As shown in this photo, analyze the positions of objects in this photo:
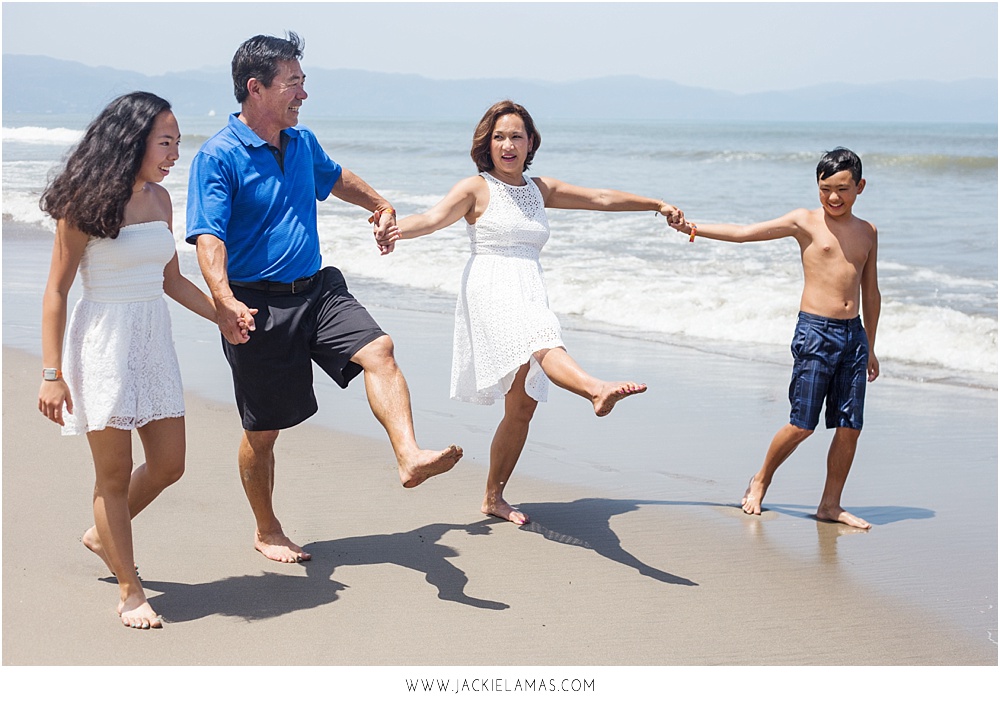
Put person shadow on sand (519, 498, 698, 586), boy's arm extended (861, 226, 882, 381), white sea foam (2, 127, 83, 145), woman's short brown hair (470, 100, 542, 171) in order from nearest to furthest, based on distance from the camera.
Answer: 1. person shadow on sand (519, 498, 698, 586)
2. woman's short brown hair (470, 100, 542, 171)
3. boy's arm extended (861, 226, 882, 381)
4. white sea foam (2, 127, 83, 145)

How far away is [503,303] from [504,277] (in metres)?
0.13

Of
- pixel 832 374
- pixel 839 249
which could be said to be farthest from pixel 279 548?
pixel 839 249

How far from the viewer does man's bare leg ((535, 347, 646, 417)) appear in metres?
3.96

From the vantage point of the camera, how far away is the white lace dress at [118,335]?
12.1ft

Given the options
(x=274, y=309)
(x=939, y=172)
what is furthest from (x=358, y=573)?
(x=939, y=172)

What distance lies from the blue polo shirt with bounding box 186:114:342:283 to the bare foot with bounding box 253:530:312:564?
43.6 inches

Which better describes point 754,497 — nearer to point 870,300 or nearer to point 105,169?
point 870,300

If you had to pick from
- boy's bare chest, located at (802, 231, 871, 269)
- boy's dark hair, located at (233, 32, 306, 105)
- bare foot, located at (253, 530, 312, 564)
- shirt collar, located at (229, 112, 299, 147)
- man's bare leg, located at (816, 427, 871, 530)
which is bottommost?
bare foot, located at (253, 530, 312, 564)

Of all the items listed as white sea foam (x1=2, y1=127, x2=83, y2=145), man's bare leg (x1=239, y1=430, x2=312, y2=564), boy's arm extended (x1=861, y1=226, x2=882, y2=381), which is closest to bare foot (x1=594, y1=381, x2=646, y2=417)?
man's bare leg (x1=239, y1=430, x2=312, y2=564)

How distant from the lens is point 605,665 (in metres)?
3.68

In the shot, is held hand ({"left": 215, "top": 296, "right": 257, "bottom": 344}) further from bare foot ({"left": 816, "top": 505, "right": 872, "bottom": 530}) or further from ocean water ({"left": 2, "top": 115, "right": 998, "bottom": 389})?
bare foot ({"left": 816, "top": 505, "right": 872, "bottom": 530})

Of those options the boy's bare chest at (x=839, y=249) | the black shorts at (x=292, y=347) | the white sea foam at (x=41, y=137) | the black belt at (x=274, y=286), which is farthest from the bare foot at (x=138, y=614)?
the white sea foam at (x=41, y=137)

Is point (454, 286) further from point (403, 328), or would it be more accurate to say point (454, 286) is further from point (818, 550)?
point (818, 550)

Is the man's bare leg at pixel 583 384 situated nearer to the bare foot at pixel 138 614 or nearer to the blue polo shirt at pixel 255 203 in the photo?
the blue polo shirt at pixel 255 203
